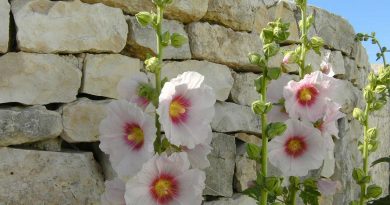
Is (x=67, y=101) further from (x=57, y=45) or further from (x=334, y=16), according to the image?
(x=334, y=16)

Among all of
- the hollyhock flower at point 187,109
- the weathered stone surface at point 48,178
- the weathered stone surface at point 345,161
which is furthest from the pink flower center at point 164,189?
the weathered stone surface at point 345,161

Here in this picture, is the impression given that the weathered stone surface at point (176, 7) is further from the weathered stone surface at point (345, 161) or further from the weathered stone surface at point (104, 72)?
the weathered stone surface at point (345, 161)

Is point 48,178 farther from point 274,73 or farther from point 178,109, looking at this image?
point 274,73

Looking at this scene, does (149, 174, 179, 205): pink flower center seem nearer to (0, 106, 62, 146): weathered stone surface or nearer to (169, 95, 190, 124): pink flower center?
(169, 95, 190, 124): pink flower center

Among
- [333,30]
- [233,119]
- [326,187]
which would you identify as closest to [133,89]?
[326,187]

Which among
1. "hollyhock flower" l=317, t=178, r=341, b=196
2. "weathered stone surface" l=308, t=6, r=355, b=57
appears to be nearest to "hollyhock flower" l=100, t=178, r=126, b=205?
"hollyhock flower" l=317, t=178, r=341, b=196
